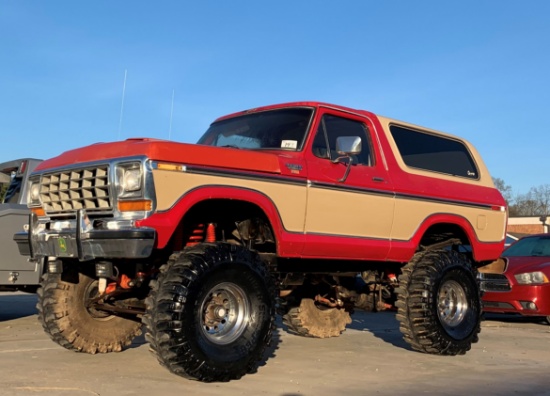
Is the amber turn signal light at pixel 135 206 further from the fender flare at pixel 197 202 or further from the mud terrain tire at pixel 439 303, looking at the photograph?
the mud terrain tire at pixel 439 303

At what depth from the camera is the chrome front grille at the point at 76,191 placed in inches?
210

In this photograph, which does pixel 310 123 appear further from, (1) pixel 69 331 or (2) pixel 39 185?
(1) pixel 69 331

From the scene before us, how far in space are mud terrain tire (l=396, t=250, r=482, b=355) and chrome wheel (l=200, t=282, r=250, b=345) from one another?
2.18 m

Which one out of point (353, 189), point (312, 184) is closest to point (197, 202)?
point (312, 184)

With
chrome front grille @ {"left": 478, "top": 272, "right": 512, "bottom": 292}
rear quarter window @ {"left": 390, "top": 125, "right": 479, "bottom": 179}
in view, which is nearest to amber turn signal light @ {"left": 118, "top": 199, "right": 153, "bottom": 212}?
rear quarter window @ {"left": 390, "top": 125, "right": 479, "bottom": 179}

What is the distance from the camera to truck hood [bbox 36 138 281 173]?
514 cm

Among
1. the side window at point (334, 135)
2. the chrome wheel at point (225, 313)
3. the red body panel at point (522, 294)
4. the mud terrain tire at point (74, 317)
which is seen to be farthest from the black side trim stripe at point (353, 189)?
the red body panel at point (522, 294)

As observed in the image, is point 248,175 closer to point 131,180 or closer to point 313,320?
point 131,180

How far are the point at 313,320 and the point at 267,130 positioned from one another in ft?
8.92

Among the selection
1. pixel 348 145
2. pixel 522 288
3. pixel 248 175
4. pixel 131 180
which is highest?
pixel 348 145

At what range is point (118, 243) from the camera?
197 inches

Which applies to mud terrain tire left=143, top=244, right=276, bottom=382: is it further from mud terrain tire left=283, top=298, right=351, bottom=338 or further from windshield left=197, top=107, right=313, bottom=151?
mud terrain tire left=283, top=298, right=351, bottom=338

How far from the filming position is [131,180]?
16.9 feet

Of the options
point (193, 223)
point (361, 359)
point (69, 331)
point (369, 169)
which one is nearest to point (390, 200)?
point (369, 169)
